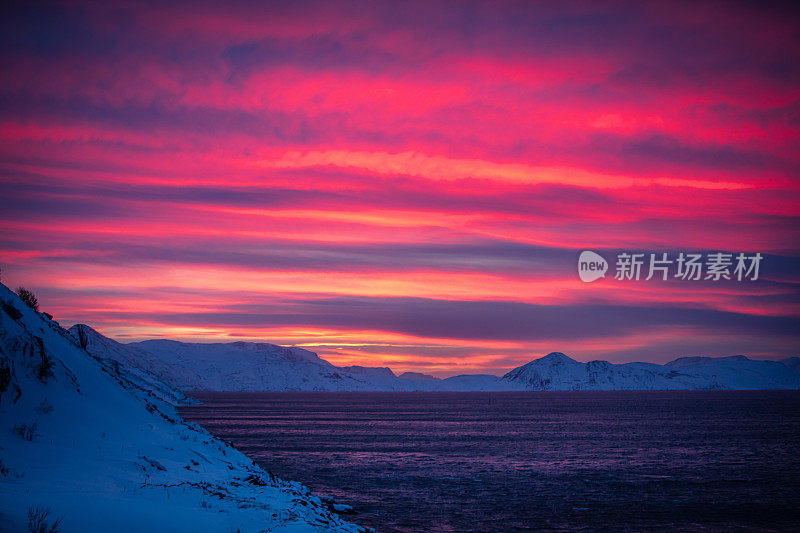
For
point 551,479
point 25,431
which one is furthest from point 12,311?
point 551,479

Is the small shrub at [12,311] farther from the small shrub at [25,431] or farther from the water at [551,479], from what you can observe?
the water at [551,479]

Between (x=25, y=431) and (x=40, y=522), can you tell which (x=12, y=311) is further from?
(x=40, y=522)

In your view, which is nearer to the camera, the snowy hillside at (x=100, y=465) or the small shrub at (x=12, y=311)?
the snowy hillside at (x=100, y=465)

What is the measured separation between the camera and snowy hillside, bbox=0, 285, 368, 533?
16750 millimetres

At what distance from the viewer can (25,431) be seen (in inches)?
860

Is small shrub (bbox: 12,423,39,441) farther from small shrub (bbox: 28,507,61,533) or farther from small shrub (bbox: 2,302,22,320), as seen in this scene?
→ small shrub (bbox: 28,507,61,533)

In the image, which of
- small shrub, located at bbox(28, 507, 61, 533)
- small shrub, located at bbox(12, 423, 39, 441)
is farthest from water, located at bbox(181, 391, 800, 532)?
small shrub, located at bbox(28, 507, 61, 533)

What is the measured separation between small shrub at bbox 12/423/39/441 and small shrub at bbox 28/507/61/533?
798 cm

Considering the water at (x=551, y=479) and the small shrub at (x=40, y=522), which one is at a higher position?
the small shrub at (x=40, y=522)

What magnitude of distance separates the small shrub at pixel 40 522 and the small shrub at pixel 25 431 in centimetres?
798

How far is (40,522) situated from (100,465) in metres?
8.42

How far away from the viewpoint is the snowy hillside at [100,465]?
16.8 m

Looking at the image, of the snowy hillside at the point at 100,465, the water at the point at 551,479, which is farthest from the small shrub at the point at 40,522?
the water at the point at 551,479

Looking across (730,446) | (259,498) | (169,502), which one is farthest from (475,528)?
(730,446)
